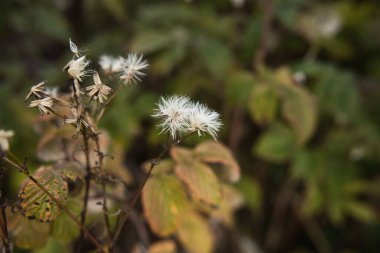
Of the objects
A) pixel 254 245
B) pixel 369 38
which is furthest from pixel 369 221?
pixel 369 38

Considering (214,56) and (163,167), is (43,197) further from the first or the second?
(214,56)

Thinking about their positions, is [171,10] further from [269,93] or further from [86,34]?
[269,93]

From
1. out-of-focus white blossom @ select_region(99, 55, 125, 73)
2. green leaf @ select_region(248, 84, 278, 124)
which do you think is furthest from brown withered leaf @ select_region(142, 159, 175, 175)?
green leaf @ select_region(248, 84, 278, 124)

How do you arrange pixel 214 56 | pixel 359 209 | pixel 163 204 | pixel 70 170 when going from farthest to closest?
1. pixel 359 209
2. pixel 214 56
3. pixel 163 204
4. pixel 70 170

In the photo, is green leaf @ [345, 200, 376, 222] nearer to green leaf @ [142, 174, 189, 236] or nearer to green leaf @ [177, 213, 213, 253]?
green leaf @ [177, 213, 213, 253]

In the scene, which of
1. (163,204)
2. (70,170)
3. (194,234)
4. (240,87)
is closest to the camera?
(70,170)

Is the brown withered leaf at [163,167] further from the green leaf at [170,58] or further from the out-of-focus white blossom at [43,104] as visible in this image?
the green leaf at [170,58]

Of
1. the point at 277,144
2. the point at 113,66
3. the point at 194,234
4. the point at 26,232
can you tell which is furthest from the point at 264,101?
the point at 26,232
